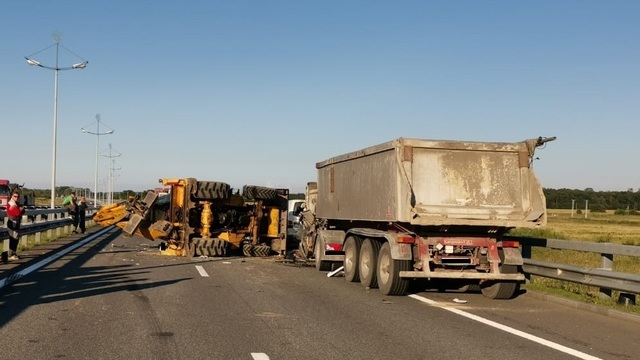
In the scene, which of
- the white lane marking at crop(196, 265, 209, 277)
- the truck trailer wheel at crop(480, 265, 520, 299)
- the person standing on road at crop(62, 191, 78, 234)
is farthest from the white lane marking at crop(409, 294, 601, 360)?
the person standing on road at crop(62, 191, 78, 234)

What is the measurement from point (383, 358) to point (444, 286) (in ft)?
23.4

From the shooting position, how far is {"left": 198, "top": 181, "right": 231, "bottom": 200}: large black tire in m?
19.8

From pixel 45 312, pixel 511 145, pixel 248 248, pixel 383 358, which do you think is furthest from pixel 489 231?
pixel 248 248

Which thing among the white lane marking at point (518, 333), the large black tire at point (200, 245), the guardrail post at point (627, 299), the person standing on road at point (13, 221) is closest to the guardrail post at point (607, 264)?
the guardrail post at point (627, 299)

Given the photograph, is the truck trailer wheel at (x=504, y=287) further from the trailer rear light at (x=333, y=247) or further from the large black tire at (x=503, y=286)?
the trailer rear light at (x=333, y=247)

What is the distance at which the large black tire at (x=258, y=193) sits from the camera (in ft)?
66.9

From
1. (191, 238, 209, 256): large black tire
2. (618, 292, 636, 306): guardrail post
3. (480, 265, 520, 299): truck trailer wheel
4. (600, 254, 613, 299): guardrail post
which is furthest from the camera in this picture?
(191, 238, 209, 256): large black tire

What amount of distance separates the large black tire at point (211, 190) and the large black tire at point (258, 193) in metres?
0.64

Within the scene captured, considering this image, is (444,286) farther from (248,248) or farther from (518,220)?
(248,248)

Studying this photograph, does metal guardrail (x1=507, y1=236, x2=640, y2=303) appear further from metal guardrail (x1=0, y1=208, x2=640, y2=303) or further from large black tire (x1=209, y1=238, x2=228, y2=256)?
large black tire (x1=209, y1=238, x2=228, y2=256)

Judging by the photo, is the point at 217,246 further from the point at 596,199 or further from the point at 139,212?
the point at 596,199

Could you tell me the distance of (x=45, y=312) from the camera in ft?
30.9

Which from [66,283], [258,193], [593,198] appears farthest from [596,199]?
[66,283]

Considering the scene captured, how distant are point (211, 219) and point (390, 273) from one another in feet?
29.8
